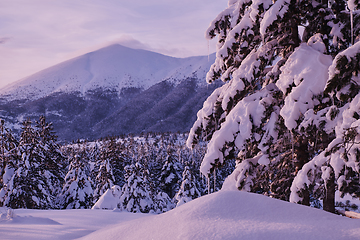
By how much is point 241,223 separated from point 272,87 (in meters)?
4.12

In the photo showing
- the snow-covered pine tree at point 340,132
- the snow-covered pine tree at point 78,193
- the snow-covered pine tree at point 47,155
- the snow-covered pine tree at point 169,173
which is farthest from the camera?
the snow-covered pine tree at point 169,173

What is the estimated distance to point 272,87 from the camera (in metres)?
6.48

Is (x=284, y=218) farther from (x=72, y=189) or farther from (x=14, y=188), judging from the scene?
(x=72, y=189)

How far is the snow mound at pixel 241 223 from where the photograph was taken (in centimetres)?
287

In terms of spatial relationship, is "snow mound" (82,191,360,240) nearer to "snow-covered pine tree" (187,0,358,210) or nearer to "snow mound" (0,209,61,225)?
"snow-covered pine tree" (187,0,358,210)

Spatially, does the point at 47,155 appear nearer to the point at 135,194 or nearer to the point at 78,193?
the point at 78,193

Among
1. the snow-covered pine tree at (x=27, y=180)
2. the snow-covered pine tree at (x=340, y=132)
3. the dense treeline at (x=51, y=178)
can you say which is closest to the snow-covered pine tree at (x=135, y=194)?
the dense treeline at (x=51, y=178)

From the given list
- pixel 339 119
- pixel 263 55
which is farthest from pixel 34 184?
pixel 339 119

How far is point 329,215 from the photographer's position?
3365 mm

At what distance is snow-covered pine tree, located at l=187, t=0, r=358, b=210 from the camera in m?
5.27

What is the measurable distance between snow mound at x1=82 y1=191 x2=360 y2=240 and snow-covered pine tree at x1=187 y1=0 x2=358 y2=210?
6.56 feet

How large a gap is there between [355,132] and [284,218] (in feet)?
5.85

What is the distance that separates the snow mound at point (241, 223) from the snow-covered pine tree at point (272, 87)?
2000 millimetres

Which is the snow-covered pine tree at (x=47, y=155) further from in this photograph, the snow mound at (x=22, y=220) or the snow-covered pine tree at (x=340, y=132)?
the snow-covered pine tree at (x=340, y=132)
